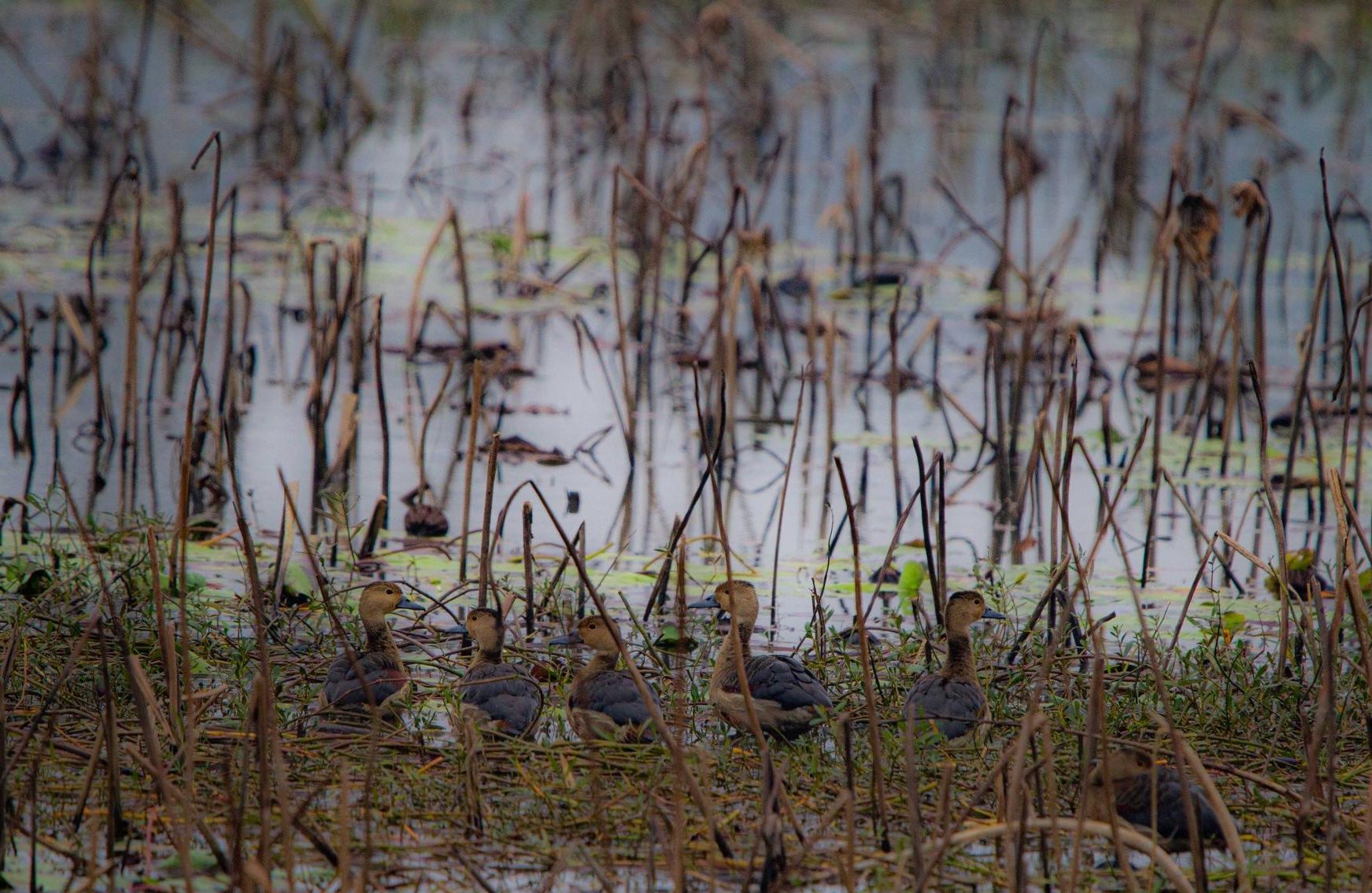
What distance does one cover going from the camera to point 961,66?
13.3 metres

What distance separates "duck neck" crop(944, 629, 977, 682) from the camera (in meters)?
3.52

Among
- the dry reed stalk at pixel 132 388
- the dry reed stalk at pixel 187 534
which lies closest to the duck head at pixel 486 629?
the dry reed stalk at pixel 187 534

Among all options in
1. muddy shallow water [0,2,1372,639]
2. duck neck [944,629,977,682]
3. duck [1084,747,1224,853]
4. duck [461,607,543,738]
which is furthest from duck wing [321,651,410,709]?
duck [1084,747,1224,853]

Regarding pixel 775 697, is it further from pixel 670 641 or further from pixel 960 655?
pixel 670 641

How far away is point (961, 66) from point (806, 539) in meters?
9.15

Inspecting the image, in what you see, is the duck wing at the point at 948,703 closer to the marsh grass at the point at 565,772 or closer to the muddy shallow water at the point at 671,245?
the marsh grass at the point at 565,772

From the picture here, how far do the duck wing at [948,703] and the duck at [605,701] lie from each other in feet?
1.62

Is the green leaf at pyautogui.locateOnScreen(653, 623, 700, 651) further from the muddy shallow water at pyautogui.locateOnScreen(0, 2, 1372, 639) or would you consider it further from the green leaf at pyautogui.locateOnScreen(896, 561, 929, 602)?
the green leaf at pyautogui.locateOnScreen(896, 561, 929, 602)

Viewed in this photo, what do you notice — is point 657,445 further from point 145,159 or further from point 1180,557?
point 145,159

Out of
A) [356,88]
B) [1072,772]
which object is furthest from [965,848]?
[356,88]

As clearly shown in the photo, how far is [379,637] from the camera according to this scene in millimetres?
3553

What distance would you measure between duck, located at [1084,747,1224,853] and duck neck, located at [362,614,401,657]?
4.63ft

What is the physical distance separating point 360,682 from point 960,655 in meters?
1.19

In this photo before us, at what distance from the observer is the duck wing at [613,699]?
3240mm
